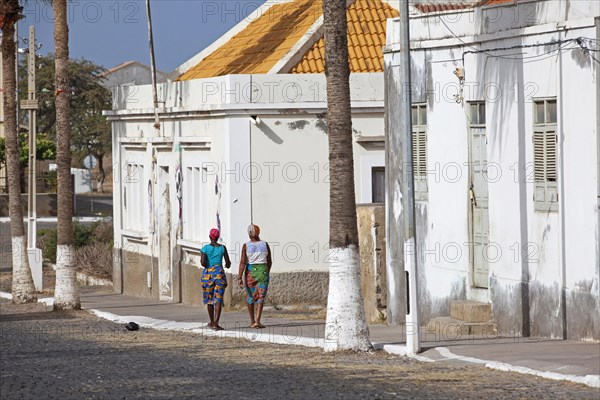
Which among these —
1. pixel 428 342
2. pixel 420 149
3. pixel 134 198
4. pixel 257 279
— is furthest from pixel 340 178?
pixel 134 198

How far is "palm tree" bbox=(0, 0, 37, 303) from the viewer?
28391 mm

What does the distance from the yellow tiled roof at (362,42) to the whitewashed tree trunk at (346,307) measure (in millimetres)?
9537

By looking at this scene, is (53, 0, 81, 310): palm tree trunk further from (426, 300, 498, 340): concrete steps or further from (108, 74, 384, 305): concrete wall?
(426, 300, 498, 340): concrete steps

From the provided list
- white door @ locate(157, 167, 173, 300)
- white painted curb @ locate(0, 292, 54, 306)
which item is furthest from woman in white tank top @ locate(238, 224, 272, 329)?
→ white painted curb @ locate(0, 292, 54, 306)

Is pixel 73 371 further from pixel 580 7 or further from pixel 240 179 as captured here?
pixel 240 179

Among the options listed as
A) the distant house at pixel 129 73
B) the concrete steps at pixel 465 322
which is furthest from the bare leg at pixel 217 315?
the distant house at pixel 129 73

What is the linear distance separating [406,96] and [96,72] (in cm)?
6966

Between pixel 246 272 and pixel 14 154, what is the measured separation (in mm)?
10628

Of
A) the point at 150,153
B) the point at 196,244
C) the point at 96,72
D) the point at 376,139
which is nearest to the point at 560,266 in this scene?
the point at 376,139

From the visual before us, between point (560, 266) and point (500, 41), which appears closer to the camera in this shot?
point (560, 266)

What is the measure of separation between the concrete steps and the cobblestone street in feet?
6.57

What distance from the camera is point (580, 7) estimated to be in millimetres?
15766

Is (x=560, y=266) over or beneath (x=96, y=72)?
beneath

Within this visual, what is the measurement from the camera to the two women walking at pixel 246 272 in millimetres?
20422
